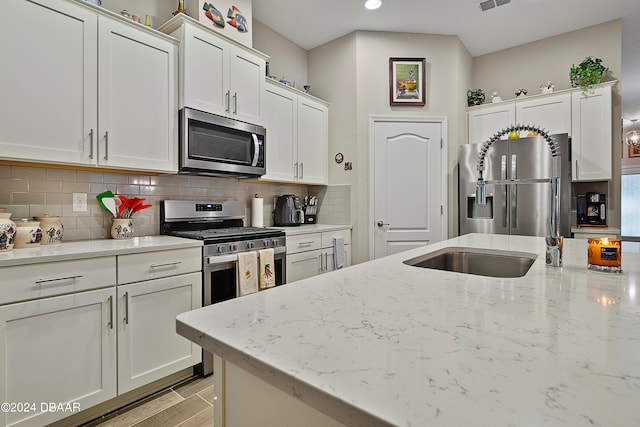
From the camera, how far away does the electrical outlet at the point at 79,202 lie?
6.86 feet

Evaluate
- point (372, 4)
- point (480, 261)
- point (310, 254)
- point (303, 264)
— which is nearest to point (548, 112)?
point (372, 4)

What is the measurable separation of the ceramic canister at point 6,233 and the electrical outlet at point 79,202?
0.43 m

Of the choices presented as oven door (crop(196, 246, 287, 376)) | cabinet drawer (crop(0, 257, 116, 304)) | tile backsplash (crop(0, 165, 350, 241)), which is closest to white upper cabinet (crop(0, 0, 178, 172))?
tile backsplash (crop(0, 165, 350, 241))

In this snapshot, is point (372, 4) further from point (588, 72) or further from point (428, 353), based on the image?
point (428, 353)

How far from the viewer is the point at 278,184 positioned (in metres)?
3.61

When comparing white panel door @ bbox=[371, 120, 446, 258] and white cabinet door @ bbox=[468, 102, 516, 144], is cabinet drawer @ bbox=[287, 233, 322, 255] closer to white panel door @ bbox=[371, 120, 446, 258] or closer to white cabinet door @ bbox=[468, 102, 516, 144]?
white panel door @ bbox=[371, 120, 446, 258]

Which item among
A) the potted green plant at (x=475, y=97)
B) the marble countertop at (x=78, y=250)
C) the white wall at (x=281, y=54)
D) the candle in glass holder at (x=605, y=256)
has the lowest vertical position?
the marble countertop at (x=78, y=250)

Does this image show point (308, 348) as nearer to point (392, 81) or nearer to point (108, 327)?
point (108, 327)

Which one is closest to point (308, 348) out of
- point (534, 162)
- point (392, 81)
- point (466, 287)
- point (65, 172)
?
point (466, 287)

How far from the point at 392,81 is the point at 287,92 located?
1.20m

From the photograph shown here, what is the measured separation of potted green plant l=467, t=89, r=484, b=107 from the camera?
3939 mm

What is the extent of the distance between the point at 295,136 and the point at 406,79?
4.63 ft

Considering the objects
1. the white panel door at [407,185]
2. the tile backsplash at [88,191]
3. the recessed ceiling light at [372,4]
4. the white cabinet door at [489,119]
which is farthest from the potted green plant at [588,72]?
the tile backsplash at [88,191]

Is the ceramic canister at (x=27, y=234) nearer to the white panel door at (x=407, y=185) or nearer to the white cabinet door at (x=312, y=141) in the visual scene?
the white cabinet door at (x=312, y=141)
